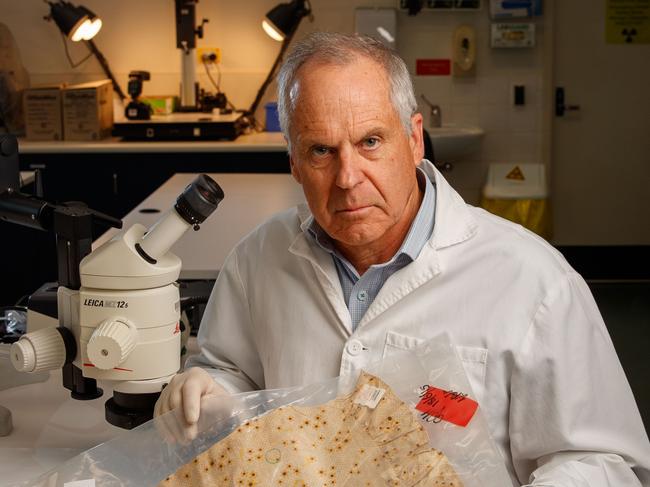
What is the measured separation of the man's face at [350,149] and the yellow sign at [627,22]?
4525 mm

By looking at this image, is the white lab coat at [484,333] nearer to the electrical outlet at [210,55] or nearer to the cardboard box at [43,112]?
the cardboard box at [43,112]

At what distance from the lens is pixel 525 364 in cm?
145

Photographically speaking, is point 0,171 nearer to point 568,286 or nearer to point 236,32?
point 568,286

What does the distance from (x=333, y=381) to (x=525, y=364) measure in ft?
0.96

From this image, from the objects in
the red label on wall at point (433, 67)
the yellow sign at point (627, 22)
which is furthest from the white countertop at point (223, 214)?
the yellow sign at point (627, 22)

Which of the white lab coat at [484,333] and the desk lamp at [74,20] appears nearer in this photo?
the white lab coat at [484,333]

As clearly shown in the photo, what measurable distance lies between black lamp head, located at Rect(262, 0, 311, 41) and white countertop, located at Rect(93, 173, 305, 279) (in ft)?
3.63

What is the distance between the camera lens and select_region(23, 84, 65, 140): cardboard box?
5.21 m

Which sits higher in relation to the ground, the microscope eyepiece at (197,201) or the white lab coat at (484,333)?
the microscope eyepiece at (197,201)

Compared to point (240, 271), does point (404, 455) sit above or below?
below

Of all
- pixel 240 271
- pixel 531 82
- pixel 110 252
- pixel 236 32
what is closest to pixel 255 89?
pixel 236 32

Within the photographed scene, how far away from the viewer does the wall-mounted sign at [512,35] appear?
5535 millimetres

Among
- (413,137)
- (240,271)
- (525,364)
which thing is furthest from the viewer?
(240,271)

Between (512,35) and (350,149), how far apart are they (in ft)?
14.2
